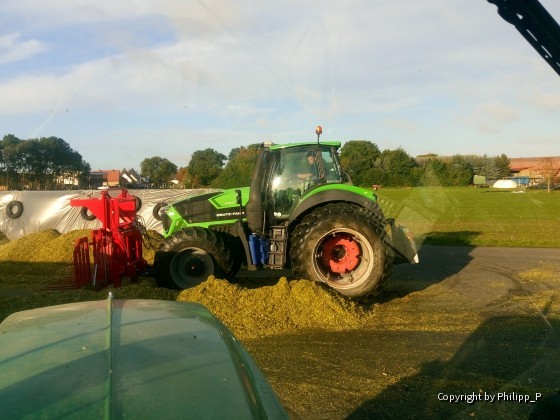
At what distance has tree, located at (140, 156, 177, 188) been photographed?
37688 millimetres

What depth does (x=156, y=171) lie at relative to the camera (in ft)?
124

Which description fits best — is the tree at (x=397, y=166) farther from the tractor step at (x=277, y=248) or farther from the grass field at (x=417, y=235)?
the tractor step at (x=277, y=248)

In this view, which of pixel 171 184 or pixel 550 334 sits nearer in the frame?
pixel 550 334

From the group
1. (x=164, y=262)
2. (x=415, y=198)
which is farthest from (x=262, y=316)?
(x=415, y=198)

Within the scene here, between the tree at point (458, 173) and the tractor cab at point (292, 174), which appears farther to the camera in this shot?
the tree at point (458, 173)

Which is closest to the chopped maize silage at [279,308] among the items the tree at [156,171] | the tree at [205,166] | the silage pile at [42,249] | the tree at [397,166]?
the silage pile at [42,249]

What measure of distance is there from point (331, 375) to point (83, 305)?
3482 mm

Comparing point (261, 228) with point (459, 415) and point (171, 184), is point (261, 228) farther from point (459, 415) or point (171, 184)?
point (171, 184)

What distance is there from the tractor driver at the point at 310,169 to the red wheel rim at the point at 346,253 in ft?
4.39

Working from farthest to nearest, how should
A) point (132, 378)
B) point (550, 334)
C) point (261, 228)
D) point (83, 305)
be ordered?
point (261, 228)
point (550, 334)
point (83, 305)
point (132, 378)

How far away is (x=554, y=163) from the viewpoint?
37.1m

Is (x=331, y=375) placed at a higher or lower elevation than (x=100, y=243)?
lower

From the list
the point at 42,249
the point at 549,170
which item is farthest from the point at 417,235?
the point at 549,170

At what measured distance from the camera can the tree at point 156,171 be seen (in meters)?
37.7
